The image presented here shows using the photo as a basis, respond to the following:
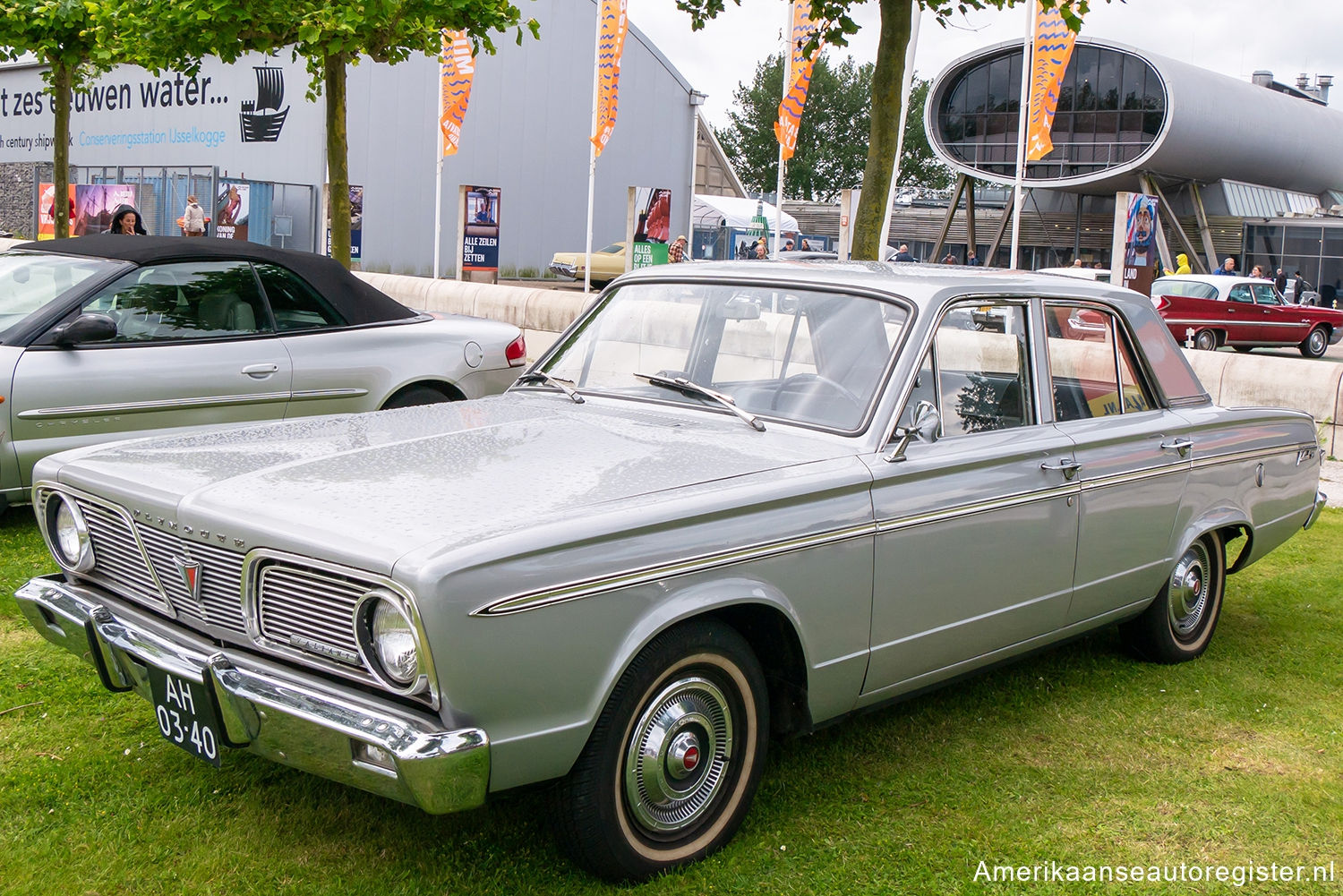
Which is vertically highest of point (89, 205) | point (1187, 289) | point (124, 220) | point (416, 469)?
point (89, 205)

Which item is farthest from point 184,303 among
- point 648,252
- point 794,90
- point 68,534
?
point 648,252

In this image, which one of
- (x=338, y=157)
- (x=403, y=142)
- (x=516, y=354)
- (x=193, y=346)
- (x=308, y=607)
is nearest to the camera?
(x=308, y=607)

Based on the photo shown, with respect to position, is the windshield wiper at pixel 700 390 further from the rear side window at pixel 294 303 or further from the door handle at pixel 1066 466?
the rear side window at pixel 294 303

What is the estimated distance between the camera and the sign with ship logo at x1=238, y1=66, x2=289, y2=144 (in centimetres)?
3381

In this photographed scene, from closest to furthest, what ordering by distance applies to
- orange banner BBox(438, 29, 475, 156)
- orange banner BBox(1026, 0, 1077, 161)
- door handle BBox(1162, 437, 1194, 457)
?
1. door handle BBox(1162, 437, 1194, 457)
2. orange banner BBox(1026, 0, 1077, 161)
3. orange banner BBox(438, 29, 475, 156)

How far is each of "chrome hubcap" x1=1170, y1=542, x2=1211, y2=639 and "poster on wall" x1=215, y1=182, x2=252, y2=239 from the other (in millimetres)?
27086

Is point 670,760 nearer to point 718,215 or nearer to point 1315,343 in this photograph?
point 1315,343

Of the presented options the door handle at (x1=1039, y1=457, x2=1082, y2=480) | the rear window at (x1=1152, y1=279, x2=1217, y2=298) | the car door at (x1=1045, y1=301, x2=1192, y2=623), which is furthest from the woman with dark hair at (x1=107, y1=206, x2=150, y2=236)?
the rear window at (x1=1152, y1=279, x2=1217, y2=298)

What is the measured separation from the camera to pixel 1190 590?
533 cm

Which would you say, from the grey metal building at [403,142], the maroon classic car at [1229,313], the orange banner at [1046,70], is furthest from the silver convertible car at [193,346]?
the grey metal building at [403,142]

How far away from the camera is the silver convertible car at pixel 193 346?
6.12 meters

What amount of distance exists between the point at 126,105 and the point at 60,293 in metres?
35.6

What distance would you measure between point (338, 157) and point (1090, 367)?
335 inches

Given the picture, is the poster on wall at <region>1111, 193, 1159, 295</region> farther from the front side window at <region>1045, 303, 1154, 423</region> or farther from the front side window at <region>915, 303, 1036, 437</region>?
the front side window at <region>915, 303, 1036, 437</region>
